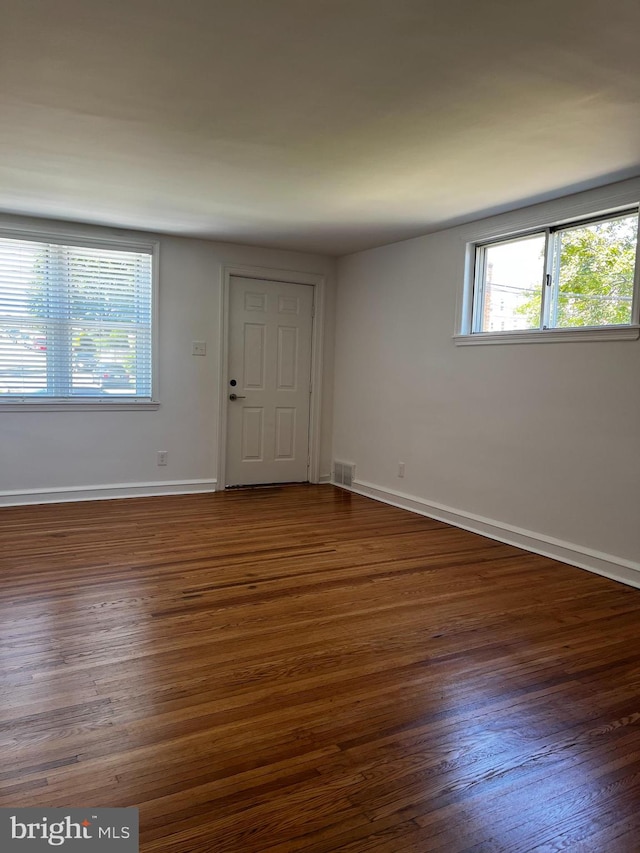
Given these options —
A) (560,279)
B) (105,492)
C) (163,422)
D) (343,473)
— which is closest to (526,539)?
(560,279)

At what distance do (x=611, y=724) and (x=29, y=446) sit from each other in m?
4.63

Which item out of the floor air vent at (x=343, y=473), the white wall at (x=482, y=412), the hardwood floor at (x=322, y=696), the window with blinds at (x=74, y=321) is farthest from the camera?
the floor air vent at (x=343, y=473)

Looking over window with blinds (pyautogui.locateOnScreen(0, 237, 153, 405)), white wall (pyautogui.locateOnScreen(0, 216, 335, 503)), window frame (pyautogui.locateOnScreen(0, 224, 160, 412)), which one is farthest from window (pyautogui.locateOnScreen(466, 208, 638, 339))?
window with blinds (pyautogui.locateOnScreen(0, 237, 153, 405))

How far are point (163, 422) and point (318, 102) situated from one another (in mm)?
3570

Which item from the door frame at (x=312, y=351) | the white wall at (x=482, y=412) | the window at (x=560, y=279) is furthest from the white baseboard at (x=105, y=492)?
the window at (x=560, y=279)

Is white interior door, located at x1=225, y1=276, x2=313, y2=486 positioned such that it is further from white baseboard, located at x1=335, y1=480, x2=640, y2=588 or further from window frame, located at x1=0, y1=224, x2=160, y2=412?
white baseboard, located at x1=335, y1=480, x2=640, y2=588

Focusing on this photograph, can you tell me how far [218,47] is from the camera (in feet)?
6.95

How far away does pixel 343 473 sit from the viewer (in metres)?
6.18

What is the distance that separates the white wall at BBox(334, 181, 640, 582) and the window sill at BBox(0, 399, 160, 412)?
2060 millimetres

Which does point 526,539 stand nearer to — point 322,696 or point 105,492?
point 322,696

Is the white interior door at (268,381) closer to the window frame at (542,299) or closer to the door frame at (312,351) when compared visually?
the door frame at (312,351)

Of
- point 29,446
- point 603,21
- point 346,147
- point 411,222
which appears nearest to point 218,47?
point 346,147

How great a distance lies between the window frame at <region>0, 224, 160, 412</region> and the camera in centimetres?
484

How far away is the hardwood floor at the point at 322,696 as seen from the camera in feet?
5.19
